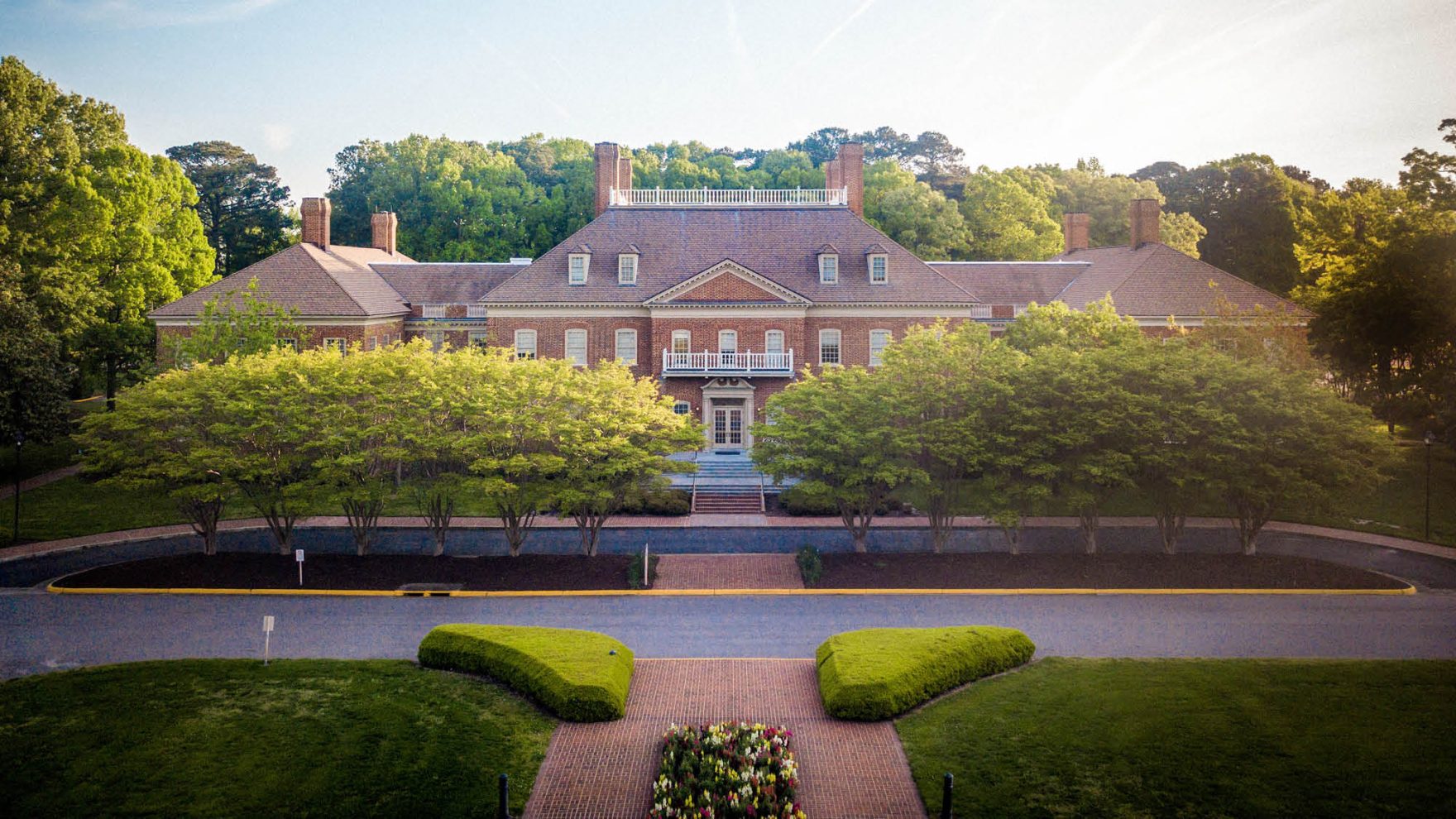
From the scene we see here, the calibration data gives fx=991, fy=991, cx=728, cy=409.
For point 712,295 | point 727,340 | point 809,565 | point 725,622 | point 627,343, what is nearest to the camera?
point 725,622

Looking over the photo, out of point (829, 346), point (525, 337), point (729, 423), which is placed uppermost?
point (525, 337)

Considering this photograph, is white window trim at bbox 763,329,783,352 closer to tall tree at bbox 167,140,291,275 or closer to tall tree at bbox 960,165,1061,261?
tall tree at bbox 960,165,1061,261

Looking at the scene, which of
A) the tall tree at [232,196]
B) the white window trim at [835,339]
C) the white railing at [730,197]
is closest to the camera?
the white window trim at [835,339]

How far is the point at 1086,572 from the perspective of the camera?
29.4 m

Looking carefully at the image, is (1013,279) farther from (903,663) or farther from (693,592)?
(903,663)

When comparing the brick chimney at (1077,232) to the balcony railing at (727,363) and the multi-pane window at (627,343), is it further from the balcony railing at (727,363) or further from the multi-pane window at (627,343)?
the multi-pane window at (627,343)

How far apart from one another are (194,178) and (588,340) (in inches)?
1966

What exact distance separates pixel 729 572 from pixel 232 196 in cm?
6774

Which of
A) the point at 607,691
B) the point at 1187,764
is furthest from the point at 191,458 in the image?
the point at 1187,764

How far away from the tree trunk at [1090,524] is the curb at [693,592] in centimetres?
316

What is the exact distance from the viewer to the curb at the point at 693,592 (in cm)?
2761

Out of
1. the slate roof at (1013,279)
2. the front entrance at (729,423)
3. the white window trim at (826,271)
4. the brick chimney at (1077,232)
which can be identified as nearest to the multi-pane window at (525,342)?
the front entrance at (729,423)

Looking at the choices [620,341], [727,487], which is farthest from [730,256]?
[727,487]

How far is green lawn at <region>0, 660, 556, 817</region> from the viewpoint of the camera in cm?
1579
